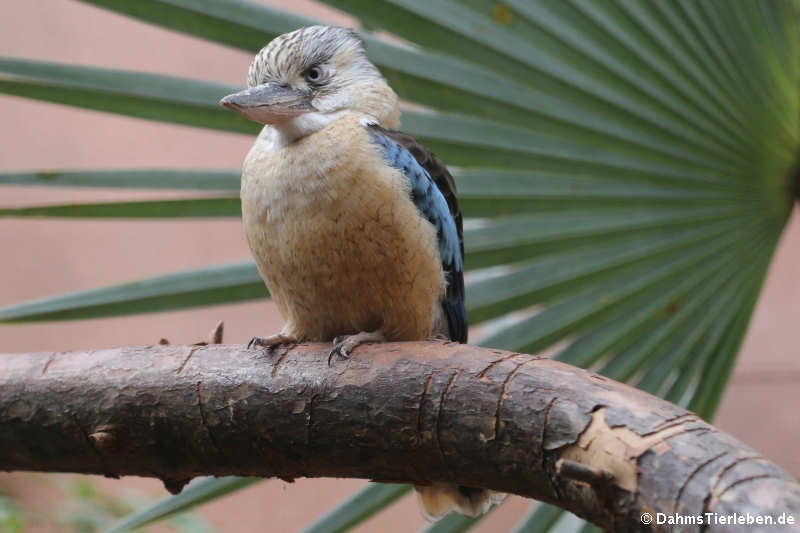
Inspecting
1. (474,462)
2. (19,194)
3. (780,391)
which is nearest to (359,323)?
(474,462)

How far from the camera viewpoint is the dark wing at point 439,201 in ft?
5.94

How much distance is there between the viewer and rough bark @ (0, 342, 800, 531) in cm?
110

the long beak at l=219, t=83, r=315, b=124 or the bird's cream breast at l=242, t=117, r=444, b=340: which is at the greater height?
the long beak at l=219, t=83, r=315, b=124

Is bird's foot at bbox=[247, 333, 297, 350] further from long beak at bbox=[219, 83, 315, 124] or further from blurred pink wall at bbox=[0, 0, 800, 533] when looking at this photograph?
blurred pink wall at bbox=[0, 0, 800, 533]

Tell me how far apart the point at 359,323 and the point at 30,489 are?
4.22m

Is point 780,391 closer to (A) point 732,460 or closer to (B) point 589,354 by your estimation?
(B) point 589,354

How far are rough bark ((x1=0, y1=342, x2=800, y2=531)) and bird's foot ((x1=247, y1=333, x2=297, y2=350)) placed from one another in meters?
0.03

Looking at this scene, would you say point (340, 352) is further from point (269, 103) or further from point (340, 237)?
point (269, 103)

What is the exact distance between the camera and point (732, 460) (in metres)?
1.05

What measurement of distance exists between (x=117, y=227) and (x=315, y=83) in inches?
155

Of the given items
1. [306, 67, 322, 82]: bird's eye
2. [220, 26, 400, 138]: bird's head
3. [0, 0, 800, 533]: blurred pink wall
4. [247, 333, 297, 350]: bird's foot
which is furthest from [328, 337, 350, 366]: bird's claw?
[0, 0, 800, 533]: blurred pink wall

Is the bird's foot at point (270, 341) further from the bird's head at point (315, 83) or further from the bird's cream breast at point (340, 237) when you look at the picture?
the bird's head at point (315, 83)

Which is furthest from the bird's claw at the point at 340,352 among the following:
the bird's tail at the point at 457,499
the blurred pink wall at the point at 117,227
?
the blurred pink wall at the point at 117,227

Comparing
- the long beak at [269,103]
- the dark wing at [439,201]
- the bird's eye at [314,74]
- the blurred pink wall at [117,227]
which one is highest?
the bird's eye at [314,74]
